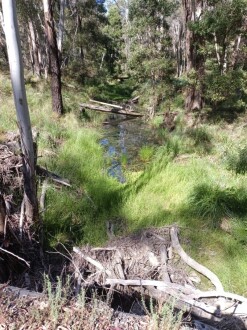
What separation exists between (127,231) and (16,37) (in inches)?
98.0

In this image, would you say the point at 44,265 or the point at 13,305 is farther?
the point at 44,265

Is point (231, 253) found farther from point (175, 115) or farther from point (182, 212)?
point (175, 115)

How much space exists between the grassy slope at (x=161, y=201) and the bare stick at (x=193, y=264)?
0.36ft

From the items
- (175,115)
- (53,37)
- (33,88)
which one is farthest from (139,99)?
(53,37)

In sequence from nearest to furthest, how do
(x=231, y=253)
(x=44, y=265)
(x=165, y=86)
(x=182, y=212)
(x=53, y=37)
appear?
(x=44, y=265) → (x=231, y=253) → (x=182, y=212) → (x=53, y=37) → (x=165, y=86)

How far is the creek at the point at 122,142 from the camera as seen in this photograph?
18.2ft

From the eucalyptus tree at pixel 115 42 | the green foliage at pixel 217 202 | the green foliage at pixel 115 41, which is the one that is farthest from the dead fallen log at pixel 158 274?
the eucalyptus tree at pixel 115 42

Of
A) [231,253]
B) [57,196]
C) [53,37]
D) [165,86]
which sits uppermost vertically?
[53,37]

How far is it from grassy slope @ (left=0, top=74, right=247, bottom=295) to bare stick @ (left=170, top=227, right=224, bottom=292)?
11cm

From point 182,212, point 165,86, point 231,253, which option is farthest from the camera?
point 165,86

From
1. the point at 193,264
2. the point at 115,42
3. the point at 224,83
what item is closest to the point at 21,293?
the point at 193,264

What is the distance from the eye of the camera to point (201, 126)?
746 cm

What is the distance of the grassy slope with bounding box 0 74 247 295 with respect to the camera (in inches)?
127

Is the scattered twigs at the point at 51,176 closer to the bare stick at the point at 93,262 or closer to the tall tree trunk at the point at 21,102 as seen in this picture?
the tall tree trunk at the point at 21,102
